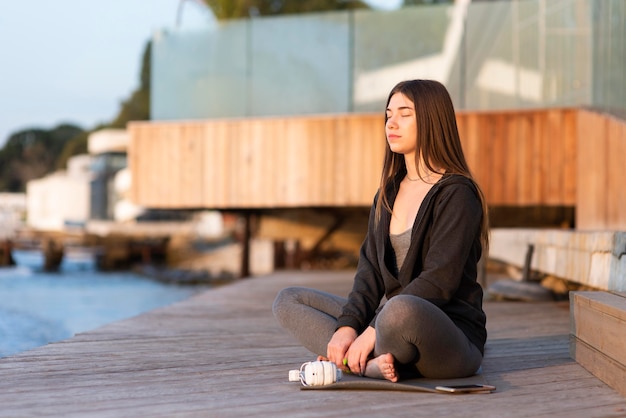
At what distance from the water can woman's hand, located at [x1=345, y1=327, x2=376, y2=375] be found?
8.55 ft

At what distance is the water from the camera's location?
6.32 meters

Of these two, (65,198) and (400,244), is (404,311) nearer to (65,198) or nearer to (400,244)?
(400,244)

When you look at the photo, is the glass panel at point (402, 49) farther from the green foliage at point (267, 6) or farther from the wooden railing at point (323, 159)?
the green foliage at point (267, 6)

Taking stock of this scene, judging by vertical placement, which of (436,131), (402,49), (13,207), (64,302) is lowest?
(13,207)

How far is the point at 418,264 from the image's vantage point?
→ 7.61ft

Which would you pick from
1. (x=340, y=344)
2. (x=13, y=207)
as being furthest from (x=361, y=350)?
(x=13, y=207)

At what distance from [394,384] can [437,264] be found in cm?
34

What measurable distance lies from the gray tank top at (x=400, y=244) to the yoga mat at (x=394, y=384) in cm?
34

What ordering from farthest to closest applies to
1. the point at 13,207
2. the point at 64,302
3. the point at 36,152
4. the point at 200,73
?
the point at 36,152 → the point at 13,207 → the point at 64,302 → the point at 200,73

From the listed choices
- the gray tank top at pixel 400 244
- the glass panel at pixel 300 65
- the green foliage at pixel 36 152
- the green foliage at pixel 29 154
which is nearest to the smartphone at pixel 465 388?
the gray tank top at pixel 400 244

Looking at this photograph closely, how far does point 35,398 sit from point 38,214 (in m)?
46.1

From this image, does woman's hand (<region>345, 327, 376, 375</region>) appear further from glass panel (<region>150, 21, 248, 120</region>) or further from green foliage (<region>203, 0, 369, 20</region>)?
green foliage (<region>203, 0, 369, 20</region>)

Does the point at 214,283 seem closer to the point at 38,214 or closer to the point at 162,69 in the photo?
the point at 162,69

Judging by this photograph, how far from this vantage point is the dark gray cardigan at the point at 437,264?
7.26 ft
